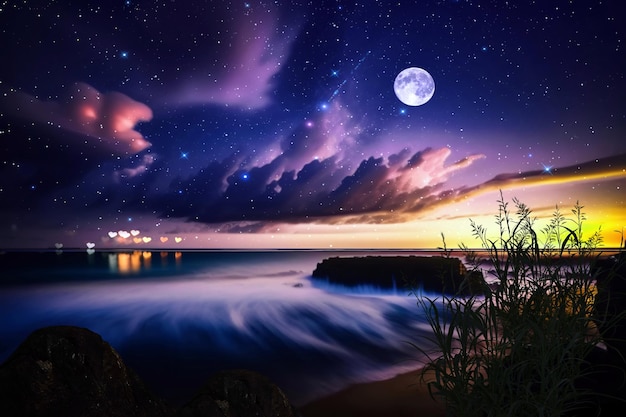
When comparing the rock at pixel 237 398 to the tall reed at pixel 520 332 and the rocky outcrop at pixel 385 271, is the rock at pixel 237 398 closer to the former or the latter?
the tall reed at pixel 520 332

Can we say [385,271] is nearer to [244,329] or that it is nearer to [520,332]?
[244,329]

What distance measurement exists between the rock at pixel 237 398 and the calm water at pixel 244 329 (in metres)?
2.86

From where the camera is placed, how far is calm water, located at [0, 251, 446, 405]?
1171cm

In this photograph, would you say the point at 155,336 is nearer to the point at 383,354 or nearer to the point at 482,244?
the point at 383,354

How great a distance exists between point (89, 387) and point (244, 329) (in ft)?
47.5

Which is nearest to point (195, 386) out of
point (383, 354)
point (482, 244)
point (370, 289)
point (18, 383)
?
point (383, 354)

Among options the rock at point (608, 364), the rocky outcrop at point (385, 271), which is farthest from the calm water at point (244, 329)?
the rock at point (608, 364)

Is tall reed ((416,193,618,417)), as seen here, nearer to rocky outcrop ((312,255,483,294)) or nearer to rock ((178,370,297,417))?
rock ((178,370,297,417))

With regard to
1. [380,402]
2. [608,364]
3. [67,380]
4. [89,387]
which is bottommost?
[380,402]

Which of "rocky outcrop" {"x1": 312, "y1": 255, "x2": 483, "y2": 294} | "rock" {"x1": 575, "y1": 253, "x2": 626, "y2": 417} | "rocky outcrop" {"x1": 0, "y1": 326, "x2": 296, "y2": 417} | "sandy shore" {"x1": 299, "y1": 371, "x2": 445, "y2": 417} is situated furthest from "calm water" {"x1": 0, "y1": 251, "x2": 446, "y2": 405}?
"rocky outcrop" {"x1": 0, "y1": 326, "x2": 296, "y2": 417}

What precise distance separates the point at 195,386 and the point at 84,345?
26.3 feet

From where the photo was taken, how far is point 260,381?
14.4 ft

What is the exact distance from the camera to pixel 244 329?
17.6 m

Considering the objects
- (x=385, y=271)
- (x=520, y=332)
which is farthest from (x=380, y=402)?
(x=385, y=271)
